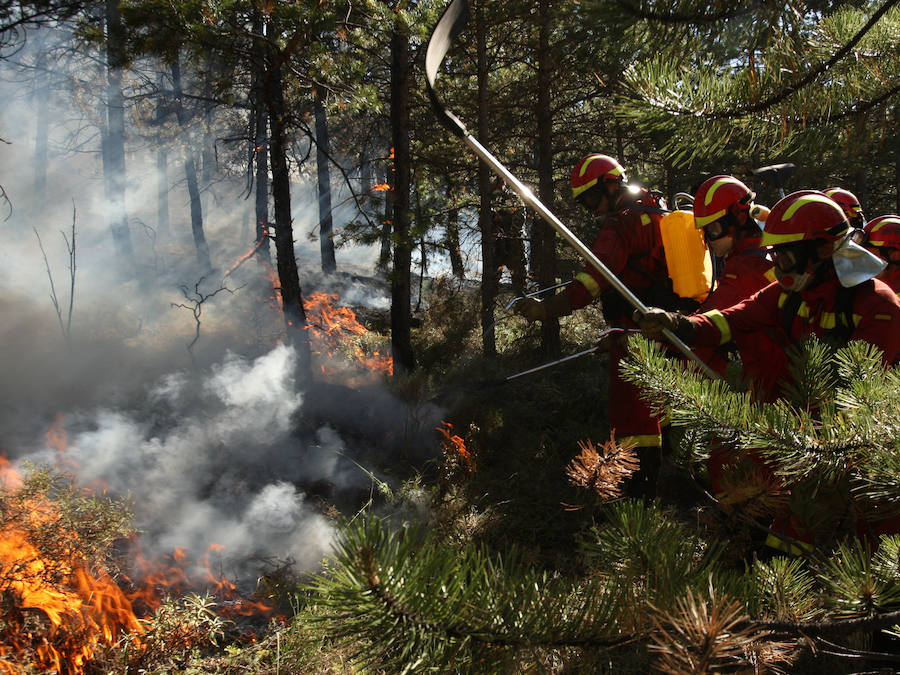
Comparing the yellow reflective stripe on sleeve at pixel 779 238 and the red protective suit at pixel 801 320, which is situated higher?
the yellow reflective stripe on sleeve at pixel 779 238

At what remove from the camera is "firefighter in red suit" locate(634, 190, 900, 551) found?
7.33ft

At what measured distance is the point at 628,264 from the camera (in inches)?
178

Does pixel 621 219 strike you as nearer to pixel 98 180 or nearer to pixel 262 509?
pixel 262 509

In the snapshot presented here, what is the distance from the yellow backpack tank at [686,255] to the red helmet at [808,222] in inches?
73.4

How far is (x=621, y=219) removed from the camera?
440 cm

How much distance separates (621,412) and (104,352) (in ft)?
33.3

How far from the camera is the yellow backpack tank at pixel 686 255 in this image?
14.2 feet

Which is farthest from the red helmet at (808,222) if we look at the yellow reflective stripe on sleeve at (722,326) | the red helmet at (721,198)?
the red helmet at (721,198)

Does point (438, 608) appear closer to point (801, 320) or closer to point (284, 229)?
point (801, 320)

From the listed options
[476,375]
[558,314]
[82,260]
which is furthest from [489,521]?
[82,260]

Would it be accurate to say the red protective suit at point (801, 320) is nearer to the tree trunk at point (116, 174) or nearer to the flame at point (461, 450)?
the flame at point (461, 450)

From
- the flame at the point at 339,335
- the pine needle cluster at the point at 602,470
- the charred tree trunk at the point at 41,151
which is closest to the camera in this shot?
the pine needle cluster at the point at 602,470

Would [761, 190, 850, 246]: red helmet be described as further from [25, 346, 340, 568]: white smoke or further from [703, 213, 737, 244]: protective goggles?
[25, 346, 340, 568]: white smoke

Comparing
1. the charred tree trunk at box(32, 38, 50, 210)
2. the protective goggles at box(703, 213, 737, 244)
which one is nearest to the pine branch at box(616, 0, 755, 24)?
the protective goggles at box(703, 213, 737, 244)
